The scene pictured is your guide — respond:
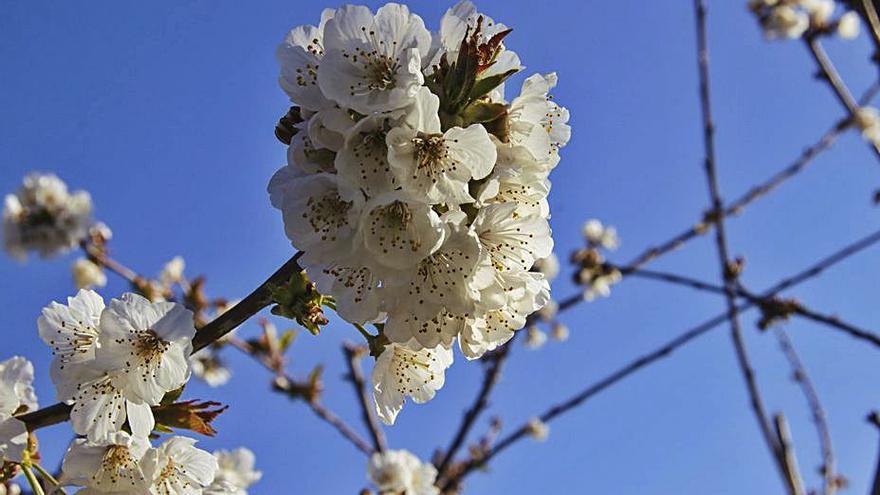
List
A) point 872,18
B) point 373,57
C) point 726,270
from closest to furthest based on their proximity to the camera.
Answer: point 373,57, point 872,18, point 726,270

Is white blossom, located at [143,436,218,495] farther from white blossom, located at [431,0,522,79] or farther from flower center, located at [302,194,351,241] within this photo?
white blossom, located at [431,0,522,79]

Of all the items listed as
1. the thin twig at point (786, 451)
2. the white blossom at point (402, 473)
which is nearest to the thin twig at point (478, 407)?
the white blossom at point (402, 473)

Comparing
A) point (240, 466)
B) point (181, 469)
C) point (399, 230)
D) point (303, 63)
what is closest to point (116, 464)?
point (181, 469)

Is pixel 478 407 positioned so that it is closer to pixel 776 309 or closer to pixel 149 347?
pixel 776 309

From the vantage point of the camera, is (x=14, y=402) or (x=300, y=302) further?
(x=14, y=402)

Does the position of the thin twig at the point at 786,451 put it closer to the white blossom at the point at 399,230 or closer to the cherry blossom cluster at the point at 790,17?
the white blossom at the point at 399,230
